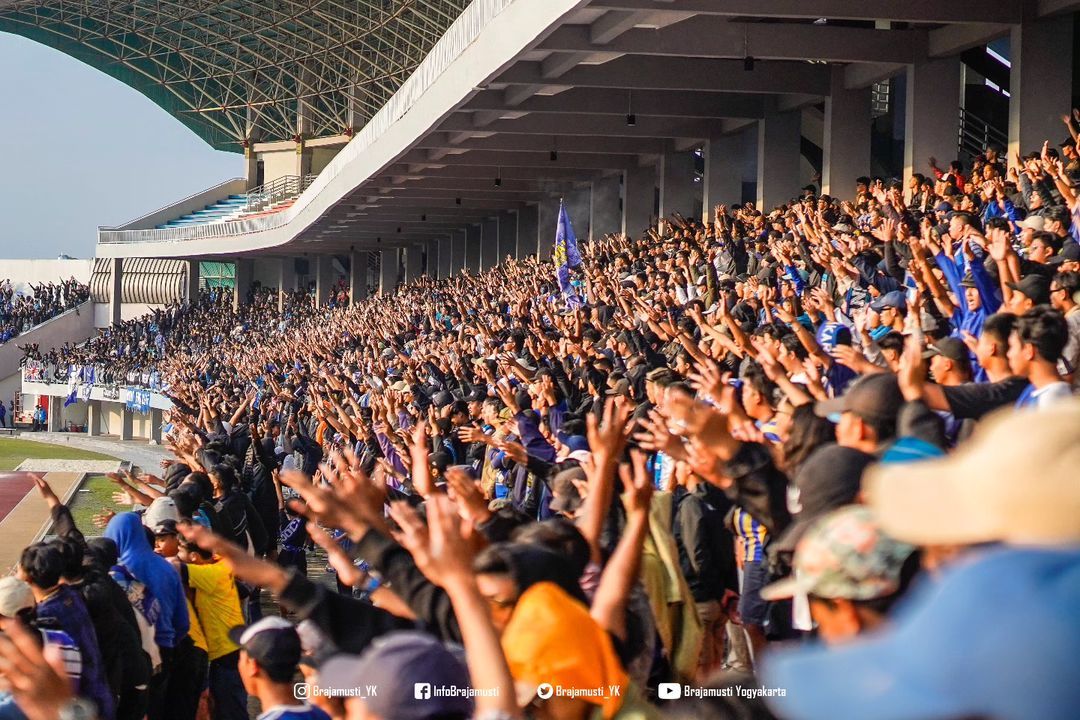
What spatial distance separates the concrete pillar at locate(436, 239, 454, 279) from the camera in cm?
4727

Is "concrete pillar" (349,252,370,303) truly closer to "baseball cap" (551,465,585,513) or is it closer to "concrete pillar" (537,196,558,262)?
"concrete pillar" (537,196,558,262)

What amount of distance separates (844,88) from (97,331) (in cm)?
5332

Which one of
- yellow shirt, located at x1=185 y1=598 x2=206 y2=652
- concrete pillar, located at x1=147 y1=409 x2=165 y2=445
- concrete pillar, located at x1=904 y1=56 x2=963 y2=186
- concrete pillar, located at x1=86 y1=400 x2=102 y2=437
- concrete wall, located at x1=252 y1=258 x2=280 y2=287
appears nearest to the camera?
yellow shirt, located at x1=185 y1=598 x2=206 y2=652

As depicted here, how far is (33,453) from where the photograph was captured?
4375 centimetres

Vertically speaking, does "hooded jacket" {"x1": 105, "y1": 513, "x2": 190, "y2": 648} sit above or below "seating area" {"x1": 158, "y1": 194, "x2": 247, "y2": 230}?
below

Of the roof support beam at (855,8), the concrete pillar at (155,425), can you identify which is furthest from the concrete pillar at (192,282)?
the roof support beam at (855,8)

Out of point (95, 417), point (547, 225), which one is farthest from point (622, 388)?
point (95, 417)

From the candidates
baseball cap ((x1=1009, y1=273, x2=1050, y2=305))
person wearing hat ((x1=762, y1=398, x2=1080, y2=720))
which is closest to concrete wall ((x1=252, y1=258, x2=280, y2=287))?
baseball cap ((x1=1009, y1=273, x2=1050, y2=305))

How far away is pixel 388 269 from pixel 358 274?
2285 mm

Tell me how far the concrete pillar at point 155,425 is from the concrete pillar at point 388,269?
9536 mm

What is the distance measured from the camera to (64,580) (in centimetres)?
601

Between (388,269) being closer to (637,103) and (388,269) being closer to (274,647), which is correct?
(637,103)

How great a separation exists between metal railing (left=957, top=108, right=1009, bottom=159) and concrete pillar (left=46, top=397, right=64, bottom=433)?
43465mm

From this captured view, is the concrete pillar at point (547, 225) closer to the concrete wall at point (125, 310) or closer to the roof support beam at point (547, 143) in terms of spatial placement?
the roof support beam at point (547, 143)
